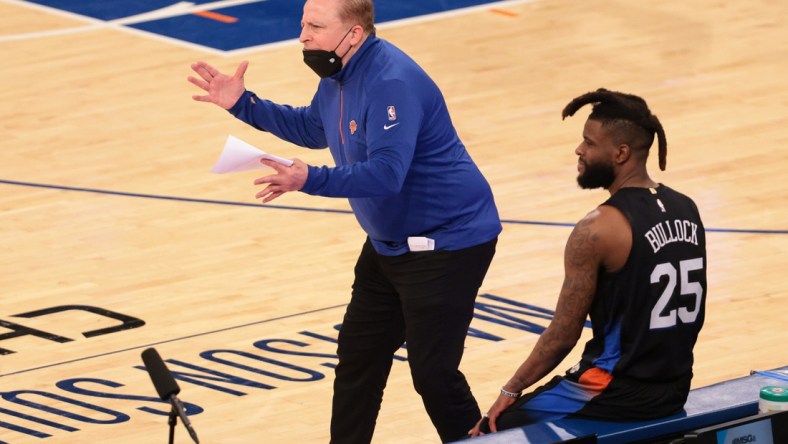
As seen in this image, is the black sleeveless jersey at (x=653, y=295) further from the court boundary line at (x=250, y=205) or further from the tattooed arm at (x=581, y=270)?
the court boundary line at (x=250, y=205)

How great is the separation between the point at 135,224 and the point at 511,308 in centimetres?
242

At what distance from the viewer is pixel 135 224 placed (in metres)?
9.49

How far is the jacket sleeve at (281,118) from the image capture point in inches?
237

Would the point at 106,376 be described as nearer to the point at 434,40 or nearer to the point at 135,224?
the point at 135,224

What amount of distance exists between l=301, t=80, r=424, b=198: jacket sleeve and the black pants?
1.24 feet

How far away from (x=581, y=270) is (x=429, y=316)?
0.81 m

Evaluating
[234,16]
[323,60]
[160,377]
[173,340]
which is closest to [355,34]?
[323,60]

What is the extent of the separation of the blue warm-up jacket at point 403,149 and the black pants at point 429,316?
0.21 ft

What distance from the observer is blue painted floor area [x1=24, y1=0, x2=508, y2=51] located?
13195 millimetres

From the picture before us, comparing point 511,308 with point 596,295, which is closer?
point 596,295

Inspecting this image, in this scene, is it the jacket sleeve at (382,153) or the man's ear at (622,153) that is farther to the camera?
the jacket sleeve at (382,153)

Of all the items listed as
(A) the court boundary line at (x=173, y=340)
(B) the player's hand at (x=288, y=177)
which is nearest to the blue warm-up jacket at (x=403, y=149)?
(B) the player's hand at (x=288, y=177)

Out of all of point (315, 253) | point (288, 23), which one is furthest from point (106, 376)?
point (288, 23)

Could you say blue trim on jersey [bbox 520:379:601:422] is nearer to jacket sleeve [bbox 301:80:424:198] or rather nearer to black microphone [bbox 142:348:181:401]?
jacket sleeve [bbox 301:80:424:198]
